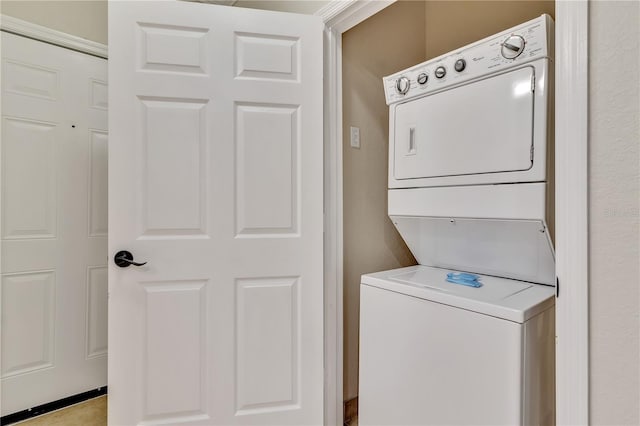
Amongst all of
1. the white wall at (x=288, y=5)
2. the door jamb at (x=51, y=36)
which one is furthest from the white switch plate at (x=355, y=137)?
the door jamb at (x=51, y=36)

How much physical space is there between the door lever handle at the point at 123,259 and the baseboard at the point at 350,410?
4.13 feet

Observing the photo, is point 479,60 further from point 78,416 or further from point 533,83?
point 78,416

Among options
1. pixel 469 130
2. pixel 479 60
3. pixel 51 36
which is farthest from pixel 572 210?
pixel 51 36

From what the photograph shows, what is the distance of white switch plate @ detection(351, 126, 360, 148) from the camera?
1739 millimetres

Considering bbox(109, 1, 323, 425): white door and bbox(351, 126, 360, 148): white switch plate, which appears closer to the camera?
bbox(109, 1, 323, 425): white door

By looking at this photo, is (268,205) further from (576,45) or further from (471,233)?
(576,45)

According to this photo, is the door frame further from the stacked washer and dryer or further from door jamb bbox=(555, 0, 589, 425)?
the stacked washer and dryer

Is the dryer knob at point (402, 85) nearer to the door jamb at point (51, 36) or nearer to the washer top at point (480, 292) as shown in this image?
the washer top at point (480, 292)

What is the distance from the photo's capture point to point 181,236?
1431mm

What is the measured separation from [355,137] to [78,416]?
6.74 ft

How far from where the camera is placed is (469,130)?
130 cm

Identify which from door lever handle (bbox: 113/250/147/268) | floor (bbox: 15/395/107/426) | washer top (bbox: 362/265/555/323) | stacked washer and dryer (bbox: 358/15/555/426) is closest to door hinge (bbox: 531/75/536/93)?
stacked washer and dryer (bbox: 358/15/555/426)

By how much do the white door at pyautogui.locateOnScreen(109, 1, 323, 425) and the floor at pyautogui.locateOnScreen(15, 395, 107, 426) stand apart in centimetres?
50

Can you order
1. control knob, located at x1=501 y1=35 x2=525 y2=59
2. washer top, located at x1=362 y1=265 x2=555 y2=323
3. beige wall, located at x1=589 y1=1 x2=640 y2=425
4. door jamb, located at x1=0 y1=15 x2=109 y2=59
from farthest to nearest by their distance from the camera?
1. door jamb, located at x1=0 y1=15 x2=109 y2=59
2. control knob, located at x1=501 y1=35 x2=525 y2=59
3. washer top, located at x1=362 y1=265 x2=555 y2=323
4. beige wall, located at x1=589 y1=1 x2=640 y2=425
